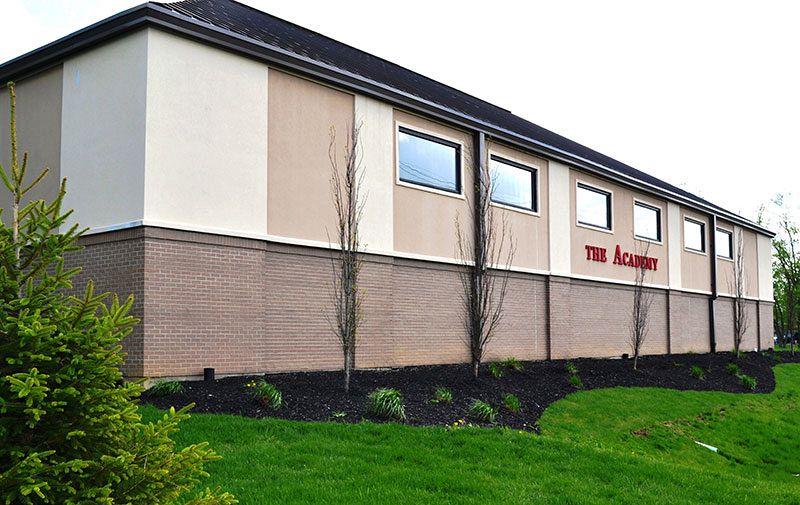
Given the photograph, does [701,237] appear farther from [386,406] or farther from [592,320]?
[386,406]

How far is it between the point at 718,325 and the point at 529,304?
1543 centimetres

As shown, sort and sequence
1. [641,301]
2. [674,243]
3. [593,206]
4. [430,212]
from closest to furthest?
[430,212], [593,206], [641,301], [674,243]

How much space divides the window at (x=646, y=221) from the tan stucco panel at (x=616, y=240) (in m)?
0.18

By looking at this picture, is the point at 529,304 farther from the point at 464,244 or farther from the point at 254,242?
the point at 254,242

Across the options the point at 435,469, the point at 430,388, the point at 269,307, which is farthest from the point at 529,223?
the point at 435,469

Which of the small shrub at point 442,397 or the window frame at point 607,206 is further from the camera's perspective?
the window frame at point 607,206

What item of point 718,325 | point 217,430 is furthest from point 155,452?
point 718,325

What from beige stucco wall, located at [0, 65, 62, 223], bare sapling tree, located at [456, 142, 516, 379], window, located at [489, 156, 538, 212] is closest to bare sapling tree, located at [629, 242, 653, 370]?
window, located at [489, 156, 538, 212]

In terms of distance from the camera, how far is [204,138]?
12891mm

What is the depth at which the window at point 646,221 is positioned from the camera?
88.7ft

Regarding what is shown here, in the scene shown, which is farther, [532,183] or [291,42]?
[532,183]

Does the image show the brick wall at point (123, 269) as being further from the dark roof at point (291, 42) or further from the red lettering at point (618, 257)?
the red lettering at point (618, 257)

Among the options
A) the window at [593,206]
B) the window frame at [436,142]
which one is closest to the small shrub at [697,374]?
the window at [593,206]

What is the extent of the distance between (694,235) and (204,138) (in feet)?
81.2
